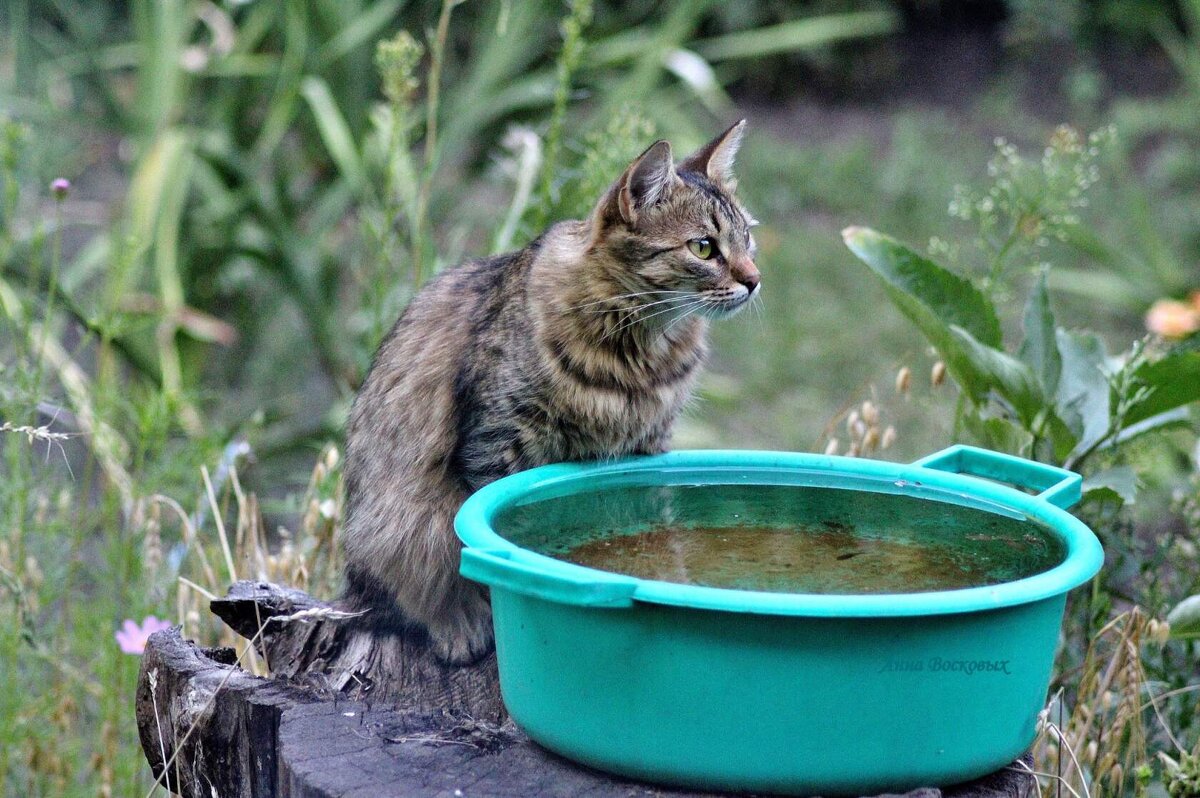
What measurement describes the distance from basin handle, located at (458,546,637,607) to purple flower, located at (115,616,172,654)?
0.91 m

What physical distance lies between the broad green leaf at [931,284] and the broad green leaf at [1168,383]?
283 mm

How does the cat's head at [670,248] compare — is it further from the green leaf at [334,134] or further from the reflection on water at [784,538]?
the green leaf at [334,134]

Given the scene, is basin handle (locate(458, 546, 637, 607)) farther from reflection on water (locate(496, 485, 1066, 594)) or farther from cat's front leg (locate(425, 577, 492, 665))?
cat's front leg (locate(425, 577, 492, 665))

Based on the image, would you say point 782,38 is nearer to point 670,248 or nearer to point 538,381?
point 670,248

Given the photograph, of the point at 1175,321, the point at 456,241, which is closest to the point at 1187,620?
the point at 1175,321

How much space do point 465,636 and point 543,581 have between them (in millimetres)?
710

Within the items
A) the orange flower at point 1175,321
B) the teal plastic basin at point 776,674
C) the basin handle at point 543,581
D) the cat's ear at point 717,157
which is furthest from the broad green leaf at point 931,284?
the orange flower at point 1175,321

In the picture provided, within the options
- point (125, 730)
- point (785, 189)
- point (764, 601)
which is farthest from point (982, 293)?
point (785, 189)

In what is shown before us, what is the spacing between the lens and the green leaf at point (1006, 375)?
2.33 metres

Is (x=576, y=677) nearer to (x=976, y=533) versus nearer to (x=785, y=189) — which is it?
(x=976, y=533)

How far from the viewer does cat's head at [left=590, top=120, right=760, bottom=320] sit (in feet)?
7.10

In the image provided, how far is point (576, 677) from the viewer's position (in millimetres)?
1530

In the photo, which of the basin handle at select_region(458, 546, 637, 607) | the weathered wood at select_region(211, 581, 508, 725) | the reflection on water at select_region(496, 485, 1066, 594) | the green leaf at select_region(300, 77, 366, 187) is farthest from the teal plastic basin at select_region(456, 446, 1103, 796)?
the green leaf at select_region(300, 77, 366, 187)

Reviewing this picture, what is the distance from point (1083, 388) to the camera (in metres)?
2.47
